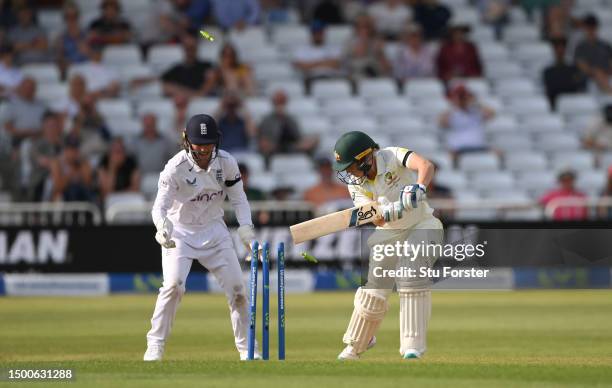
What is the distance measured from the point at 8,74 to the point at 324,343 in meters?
8.42

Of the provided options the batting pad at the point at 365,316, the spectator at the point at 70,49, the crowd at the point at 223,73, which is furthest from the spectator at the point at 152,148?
the batting pad at the point at 365,316

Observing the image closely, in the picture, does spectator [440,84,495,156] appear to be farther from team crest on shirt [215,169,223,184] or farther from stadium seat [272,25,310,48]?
team crest on shirt [215,169,223,184]

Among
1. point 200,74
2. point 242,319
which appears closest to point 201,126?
point 242,319

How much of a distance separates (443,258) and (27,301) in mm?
7582

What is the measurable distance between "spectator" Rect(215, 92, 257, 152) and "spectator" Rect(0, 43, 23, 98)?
2592 mm


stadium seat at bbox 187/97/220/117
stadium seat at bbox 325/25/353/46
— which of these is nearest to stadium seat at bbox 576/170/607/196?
stadium seat at bbox 325/25/353/46

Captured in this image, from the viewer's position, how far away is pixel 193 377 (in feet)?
25.6

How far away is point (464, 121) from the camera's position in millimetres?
18531

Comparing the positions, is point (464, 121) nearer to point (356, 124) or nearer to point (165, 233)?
point (356, 124)

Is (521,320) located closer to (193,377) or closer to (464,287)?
(464,287)

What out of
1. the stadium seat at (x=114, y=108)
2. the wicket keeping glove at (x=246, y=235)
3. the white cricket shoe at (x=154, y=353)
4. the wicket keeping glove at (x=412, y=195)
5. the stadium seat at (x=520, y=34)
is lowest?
the white cricket shoe at (x=154, y=353)

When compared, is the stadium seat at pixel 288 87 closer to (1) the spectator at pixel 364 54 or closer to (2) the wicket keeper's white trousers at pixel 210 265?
(1) the spectator at pixel 364 54

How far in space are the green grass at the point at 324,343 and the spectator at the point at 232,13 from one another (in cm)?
450

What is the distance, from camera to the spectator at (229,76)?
1814 cm
